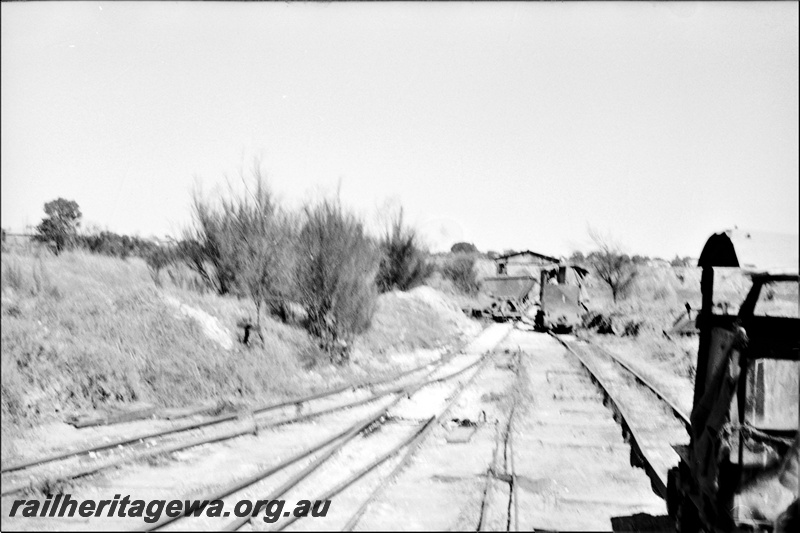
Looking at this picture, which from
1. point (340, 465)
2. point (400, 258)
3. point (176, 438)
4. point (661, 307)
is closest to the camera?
point (340, 465)

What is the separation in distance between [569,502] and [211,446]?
485 centimetres

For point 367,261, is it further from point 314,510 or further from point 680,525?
point 680,525

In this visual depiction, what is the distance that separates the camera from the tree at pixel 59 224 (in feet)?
38.7

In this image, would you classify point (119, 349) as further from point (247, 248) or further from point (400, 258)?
point (400, 258)

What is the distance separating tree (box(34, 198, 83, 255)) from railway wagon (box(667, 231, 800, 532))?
11.7 m

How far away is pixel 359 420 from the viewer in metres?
10.0

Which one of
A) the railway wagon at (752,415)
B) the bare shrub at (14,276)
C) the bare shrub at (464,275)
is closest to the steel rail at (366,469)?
the railway wagon at (752,415)

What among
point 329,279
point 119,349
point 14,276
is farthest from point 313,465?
point 329,279

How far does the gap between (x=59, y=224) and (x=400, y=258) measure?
2056cm

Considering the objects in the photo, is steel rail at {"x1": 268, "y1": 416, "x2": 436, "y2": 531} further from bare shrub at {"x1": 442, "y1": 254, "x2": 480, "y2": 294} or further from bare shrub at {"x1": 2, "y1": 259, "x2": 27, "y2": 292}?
bare shrub at {"x1": 442, "y1": 254, "x2": 480, "y2": 294}

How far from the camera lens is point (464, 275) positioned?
4872cm

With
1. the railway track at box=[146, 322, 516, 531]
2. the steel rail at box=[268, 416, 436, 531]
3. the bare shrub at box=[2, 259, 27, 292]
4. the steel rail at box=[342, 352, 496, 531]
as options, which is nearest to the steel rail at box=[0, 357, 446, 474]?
the railway track at box=[146, 322, 516, 531]

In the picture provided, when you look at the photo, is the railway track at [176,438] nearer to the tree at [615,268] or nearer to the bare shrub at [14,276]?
the bare shrub at [14,276]

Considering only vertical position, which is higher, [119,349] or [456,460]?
[119,349]
